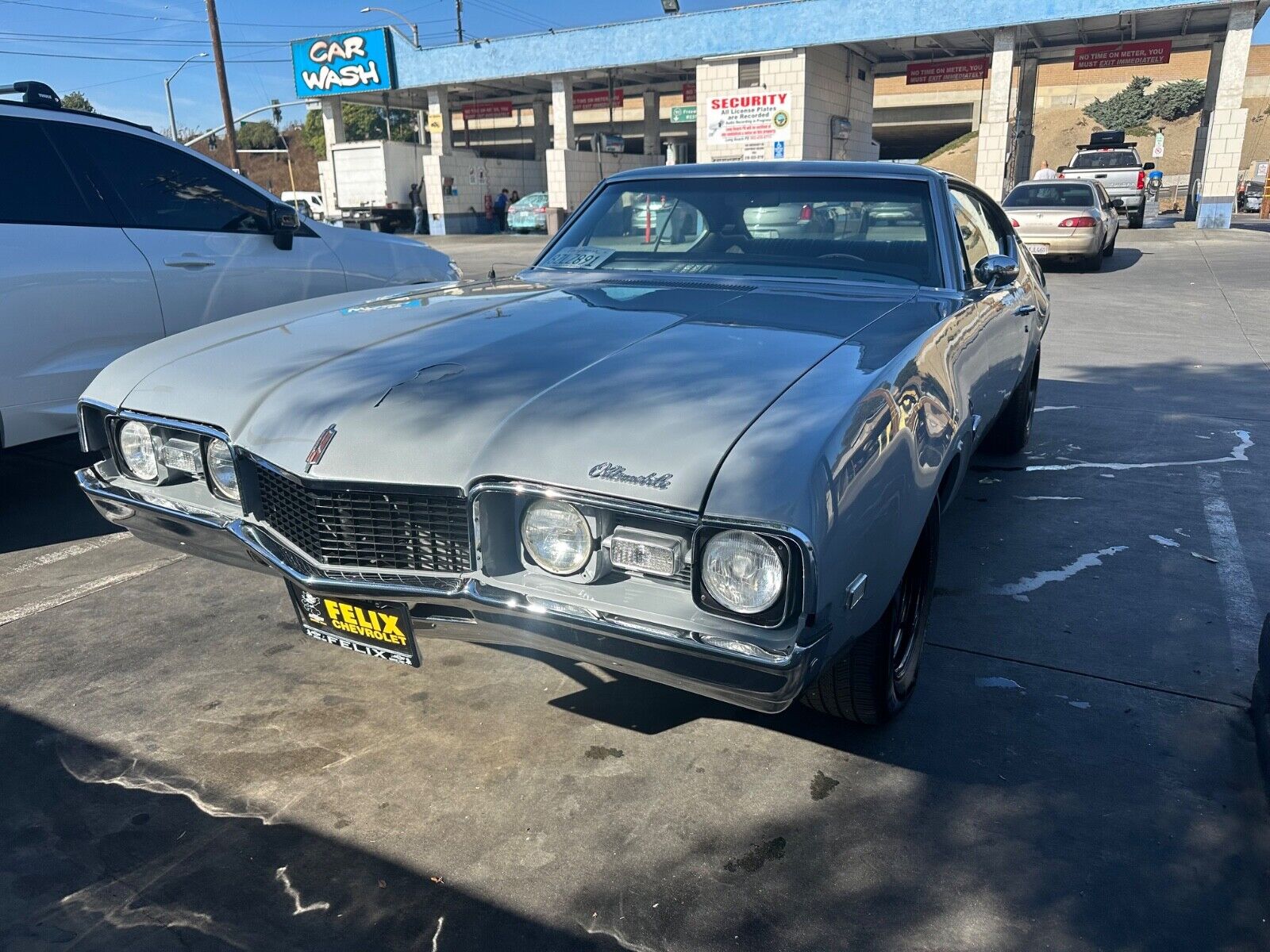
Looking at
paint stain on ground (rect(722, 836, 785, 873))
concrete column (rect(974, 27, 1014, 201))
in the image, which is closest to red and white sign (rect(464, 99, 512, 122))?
concrete column (rect(974, 27, 1014, 201))

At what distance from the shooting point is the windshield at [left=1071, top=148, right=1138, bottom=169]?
77.4 feet

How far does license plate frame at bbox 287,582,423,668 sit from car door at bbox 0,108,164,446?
2.36 metres

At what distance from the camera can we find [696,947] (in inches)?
76.0

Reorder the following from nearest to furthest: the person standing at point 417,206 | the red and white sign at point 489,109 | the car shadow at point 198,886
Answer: the car shadow at point 198,886, the person standing at point 417,206, the red and white sign at point 489,109

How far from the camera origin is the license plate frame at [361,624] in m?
2.27

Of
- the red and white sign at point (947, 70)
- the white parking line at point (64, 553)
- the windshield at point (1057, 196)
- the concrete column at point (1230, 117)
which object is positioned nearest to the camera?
the white parking line at point (64, 553)

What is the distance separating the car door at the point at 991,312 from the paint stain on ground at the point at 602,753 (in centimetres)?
176

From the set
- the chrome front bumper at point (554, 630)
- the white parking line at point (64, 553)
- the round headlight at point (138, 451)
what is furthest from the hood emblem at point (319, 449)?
the white parking line at point (64, 553)

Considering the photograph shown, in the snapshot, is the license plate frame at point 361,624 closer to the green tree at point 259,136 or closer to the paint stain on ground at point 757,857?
the paint stain on ground at point 757,857

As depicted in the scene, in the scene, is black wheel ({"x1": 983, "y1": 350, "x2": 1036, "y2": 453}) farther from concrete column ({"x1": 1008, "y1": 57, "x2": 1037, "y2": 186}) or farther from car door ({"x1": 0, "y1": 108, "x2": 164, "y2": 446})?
concrete column ({"x1": 1008, "y1": 57, "x2": 1037, "y2": 186})

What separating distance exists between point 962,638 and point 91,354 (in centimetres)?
382

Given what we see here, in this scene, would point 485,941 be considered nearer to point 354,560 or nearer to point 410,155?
point 354,560

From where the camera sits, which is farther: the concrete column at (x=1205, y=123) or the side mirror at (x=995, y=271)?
the concrete column at (x=1205, y=123)

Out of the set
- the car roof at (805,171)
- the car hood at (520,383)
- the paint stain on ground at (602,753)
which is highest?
the car roof at (805,171)
